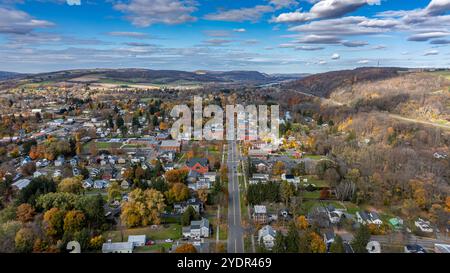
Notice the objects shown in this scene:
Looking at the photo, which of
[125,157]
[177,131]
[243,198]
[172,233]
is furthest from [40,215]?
[177,131]

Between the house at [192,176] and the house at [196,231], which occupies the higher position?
the house at [192,176]

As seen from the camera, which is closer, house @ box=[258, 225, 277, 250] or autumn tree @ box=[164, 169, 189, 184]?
house @ box=[258, 225, 277, 250]

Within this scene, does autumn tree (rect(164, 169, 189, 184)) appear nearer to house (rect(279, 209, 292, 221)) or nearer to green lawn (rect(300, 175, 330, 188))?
house (rect(279, 209, 292, 221))

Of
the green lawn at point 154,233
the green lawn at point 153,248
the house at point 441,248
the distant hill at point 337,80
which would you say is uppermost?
the distant hill at point 337,80

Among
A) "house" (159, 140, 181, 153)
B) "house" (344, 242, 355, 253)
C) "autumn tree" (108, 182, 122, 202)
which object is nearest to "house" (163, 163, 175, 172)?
"house" (159, 140, 181, 153)

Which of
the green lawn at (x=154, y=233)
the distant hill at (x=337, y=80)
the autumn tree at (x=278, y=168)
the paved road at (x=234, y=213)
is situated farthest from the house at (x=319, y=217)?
the distant hill at (x=337, y=80)

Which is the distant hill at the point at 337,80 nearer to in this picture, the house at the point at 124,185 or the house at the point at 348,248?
the house at the point at 124,185

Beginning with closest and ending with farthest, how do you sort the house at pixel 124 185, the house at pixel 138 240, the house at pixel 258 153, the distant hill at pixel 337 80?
1. the house at pixel 138 240
2. the house at pixel 124 185
3. the house at pixel 258 153
4. the distant hill at pixel 337 80

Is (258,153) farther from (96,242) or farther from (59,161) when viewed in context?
(96,242)
